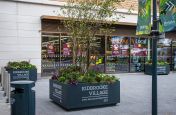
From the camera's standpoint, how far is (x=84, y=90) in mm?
8781

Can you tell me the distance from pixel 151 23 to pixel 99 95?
3563 mm

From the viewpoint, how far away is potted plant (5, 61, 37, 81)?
14.4 metres

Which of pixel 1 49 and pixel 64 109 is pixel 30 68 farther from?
pixel 64 109

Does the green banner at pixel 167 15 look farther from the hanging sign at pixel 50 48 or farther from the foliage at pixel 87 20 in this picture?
the hanging sign at pixel 50 48

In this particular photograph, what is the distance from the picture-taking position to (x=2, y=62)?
16750 mm

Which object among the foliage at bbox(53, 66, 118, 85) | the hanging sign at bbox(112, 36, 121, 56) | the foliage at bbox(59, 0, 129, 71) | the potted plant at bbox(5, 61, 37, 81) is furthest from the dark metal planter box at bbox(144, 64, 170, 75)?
the foliage at bbox(53, 66, 118, 85)

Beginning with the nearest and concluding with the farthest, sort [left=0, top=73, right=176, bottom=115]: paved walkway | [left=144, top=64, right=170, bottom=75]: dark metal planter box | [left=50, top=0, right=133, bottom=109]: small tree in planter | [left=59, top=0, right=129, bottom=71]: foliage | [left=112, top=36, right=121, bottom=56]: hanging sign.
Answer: [left=0, top=73, right=176, bottom=115]: paved walkway, [left=50, top=0, right=133, bottom=109]: small tree in planter, [left=59, top=0, right=129, bottom=71]: foliage, [left=144, top=64, right=170, bottom=75]: dark metal planter box, [left=112, top=36, right=121, bottom=56]: hanging sign

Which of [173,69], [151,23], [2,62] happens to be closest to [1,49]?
[2,62]

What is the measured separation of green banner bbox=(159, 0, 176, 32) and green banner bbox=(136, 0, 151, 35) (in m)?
0.23

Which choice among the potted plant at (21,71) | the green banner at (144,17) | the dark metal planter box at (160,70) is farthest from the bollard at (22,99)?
the dark metal planter box at (160,70)

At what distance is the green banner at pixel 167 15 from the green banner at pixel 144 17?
23cm

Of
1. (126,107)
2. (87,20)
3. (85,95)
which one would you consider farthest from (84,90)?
(87,20)

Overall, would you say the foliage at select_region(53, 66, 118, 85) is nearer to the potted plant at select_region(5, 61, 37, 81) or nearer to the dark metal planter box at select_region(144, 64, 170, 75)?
the potted plant at select_region(5, 61, 37, 81)

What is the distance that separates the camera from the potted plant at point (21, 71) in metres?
14.4
